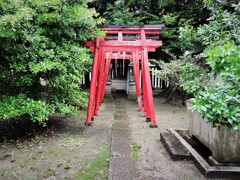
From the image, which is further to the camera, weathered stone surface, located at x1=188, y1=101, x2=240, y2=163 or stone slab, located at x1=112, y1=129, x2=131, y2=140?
stone slab, located at x1=112, y1=129, x2=131, y2=140

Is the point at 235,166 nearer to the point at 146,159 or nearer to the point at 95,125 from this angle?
the point at 146,159

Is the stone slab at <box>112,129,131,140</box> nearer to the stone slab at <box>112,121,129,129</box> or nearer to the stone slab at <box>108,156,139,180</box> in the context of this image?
the stone slab at <box>112,121,129,129</box>

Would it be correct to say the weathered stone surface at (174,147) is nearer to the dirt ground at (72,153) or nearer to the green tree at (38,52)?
the dirt ground at (72,153)

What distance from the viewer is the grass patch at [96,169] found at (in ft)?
9.77

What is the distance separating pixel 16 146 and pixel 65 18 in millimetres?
2867

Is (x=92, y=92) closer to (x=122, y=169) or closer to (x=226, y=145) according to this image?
(x=122, y=169)

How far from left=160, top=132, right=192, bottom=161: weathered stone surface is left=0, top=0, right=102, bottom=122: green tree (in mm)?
2316

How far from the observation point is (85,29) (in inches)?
191

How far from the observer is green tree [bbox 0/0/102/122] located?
3.86 metres

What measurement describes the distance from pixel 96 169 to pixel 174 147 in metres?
1.61

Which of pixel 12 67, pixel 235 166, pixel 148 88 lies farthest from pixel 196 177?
pixel 12 67

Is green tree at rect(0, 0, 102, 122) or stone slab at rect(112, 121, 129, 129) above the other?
green tree at rect(0, 0, 102, 122)

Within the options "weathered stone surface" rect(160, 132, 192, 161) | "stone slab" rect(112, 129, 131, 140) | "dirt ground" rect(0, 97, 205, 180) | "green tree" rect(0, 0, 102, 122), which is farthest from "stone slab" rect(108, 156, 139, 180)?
"green tree" rect(0, 0, 102, 122)

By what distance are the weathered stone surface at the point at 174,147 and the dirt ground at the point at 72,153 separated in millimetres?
111
